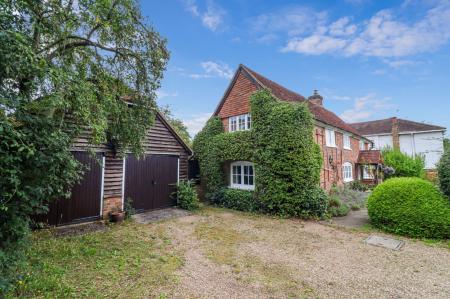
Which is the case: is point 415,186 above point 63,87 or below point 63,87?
below

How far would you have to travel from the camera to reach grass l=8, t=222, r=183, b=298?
11.9ft

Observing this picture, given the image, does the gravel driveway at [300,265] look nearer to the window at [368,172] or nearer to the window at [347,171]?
the window at [347,171]

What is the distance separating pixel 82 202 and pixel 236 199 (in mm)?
6973

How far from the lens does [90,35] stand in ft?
20.6

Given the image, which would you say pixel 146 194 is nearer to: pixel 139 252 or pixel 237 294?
pixel 139 252

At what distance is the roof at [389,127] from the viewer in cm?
2607

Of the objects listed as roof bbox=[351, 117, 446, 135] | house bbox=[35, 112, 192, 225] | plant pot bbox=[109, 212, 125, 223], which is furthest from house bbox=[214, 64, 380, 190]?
roof bbox=[351, 117, 446, 135]

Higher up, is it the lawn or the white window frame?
the white window frame

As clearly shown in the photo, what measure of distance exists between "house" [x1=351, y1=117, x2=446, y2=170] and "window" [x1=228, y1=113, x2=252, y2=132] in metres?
21.4

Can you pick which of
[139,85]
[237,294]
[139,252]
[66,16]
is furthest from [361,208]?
[66,16]

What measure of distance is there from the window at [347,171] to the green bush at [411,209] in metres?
9.13

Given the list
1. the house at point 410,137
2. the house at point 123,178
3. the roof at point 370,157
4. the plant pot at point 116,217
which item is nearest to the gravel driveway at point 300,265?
the plant pot at point 116,217

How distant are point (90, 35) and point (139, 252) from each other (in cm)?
636

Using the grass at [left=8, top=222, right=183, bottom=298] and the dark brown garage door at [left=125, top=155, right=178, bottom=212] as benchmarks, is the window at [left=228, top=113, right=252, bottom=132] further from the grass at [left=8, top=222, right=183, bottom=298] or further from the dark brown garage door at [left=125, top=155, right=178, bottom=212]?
the grass at [left=8, top=222, right=183, bottom=298]
